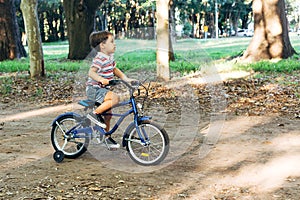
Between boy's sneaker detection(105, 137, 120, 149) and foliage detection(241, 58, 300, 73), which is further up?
foliage detection(241, 58, 300, 73)

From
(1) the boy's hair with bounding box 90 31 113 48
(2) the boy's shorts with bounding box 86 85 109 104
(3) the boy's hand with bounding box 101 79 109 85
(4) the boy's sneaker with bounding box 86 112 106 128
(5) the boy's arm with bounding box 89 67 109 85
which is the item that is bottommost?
(4) the boy's sneaker with bounding box 86 112 106 128

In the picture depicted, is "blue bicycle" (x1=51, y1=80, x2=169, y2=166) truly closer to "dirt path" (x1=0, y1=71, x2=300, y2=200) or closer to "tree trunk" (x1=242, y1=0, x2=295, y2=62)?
"dirt path" (x1=0, y1=71, x2=300, y2=200)

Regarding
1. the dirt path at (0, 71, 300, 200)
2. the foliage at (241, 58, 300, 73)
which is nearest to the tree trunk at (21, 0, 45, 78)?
the dirt path at (0, 71, 300, 200)

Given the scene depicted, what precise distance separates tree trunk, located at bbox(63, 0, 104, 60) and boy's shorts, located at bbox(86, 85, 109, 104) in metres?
13.2

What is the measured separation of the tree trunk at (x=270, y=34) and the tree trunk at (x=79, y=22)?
6919 millimetres

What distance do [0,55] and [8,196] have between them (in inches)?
618

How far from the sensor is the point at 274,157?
5625 mm

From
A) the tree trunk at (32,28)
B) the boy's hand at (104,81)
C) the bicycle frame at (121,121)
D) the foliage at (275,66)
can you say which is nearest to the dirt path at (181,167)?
the bicycle frame at (121,121)

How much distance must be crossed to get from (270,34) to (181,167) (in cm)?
1116

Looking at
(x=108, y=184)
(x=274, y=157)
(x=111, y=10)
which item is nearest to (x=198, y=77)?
(x=274, y=157)

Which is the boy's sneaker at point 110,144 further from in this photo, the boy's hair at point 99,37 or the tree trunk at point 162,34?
the tree trunk at point 162,34

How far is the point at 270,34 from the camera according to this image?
1526 cm

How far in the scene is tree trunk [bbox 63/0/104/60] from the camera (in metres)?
18.1

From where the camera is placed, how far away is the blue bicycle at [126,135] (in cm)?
520
